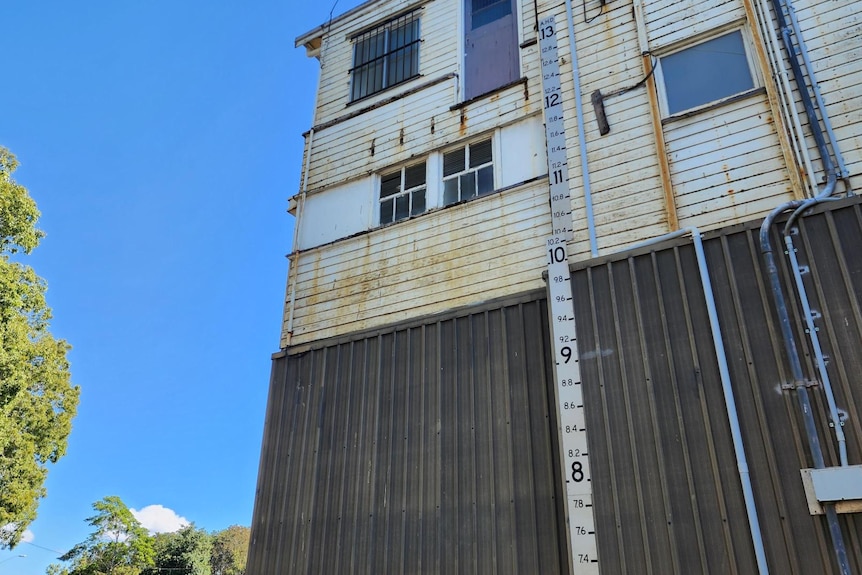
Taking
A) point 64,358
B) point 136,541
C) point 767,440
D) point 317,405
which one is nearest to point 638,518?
point 767,440

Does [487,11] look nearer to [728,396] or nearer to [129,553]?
[728,396]

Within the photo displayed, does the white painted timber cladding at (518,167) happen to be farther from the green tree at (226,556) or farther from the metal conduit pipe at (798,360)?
the green tree at (226,556)

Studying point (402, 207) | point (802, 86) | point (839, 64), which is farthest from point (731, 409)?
point (402, 207)

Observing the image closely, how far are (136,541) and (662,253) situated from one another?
4330cm

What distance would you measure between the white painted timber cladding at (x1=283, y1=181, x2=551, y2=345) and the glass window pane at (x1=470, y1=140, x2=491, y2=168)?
946mm

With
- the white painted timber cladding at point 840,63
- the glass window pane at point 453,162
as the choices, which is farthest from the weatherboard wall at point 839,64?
the glass window pane at point 453,162

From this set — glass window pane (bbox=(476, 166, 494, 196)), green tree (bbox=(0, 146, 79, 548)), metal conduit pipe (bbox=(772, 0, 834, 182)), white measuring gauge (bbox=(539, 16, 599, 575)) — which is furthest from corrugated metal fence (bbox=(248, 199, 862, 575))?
green tree (bbox=(0, 146, 79, 548))

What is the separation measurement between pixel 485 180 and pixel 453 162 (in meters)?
0.87

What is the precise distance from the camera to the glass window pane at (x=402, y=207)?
34.2ft

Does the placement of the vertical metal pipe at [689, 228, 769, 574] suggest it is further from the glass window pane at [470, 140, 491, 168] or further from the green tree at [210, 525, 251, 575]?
the green tree at [210, 525, 251, 575]

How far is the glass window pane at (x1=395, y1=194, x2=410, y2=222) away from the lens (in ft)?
34.2

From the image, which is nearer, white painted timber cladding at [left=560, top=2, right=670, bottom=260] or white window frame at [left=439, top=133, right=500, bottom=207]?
white painted timber cladding at [left=560, top=2, right=670, bottom=260]

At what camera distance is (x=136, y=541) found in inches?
1550

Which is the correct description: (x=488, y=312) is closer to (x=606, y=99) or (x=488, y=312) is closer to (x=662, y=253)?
(x=662, y=253)
